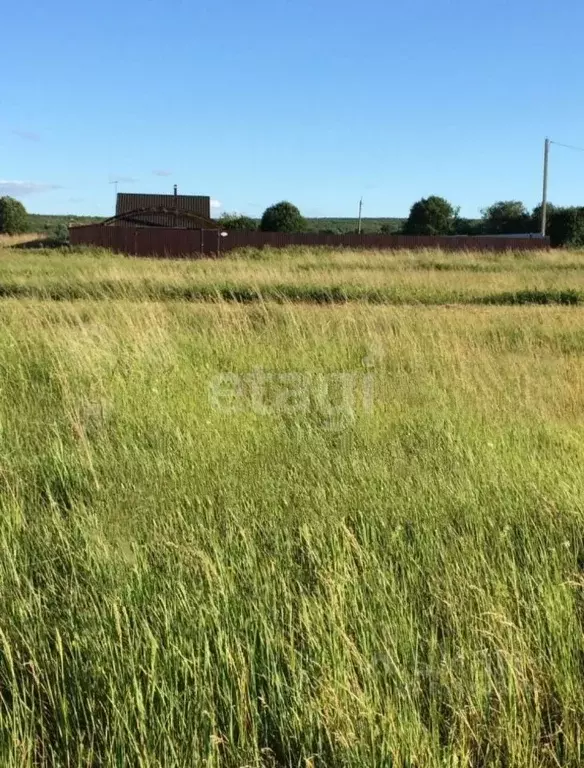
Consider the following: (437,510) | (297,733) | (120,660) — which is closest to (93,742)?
(120,660)

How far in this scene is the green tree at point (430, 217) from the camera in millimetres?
57656

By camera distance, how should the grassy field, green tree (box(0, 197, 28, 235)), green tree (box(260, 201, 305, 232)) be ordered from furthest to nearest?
green tree (box(0, 197, 28, 235)), green tree (box(260, 201, 305, 232)), the grassy field

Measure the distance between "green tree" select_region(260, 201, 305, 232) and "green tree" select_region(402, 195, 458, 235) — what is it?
11189 mm

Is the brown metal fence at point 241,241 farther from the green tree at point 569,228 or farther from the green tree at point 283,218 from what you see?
the green tree at point 283,218

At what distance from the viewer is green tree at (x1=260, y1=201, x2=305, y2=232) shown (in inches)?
2023

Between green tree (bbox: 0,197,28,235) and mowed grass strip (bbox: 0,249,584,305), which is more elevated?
green tree (bbox: 0,197,28,235)

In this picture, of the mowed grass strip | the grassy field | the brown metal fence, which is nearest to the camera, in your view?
the grassy field

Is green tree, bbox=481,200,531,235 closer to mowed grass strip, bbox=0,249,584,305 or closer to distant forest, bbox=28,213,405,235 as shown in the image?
distant forest, bbox=28,213,405,235

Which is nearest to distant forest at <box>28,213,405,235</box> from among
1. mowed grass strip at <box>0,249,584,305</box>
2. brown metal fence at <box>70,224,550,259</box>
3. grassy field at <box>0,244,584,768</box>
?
brown metal fence at <box>70,224,550,259</box>

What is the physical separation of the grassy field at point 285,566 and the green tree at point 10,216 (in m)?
58.5

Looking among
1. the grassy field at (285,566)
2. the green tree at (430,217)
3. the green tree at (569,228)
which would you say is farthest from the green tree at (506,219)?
the grassy field at (285,566)

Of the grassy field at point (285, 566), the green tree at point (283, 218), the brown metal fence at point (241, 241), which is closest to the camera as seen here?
the grassy field at point (285, 566)

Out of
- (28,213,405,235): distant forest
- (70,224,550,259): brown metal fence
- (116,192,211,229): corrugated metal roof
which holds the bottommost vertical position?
(70,224,550,259): brown metal fence

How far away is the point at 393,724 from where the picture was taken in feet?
5.78
